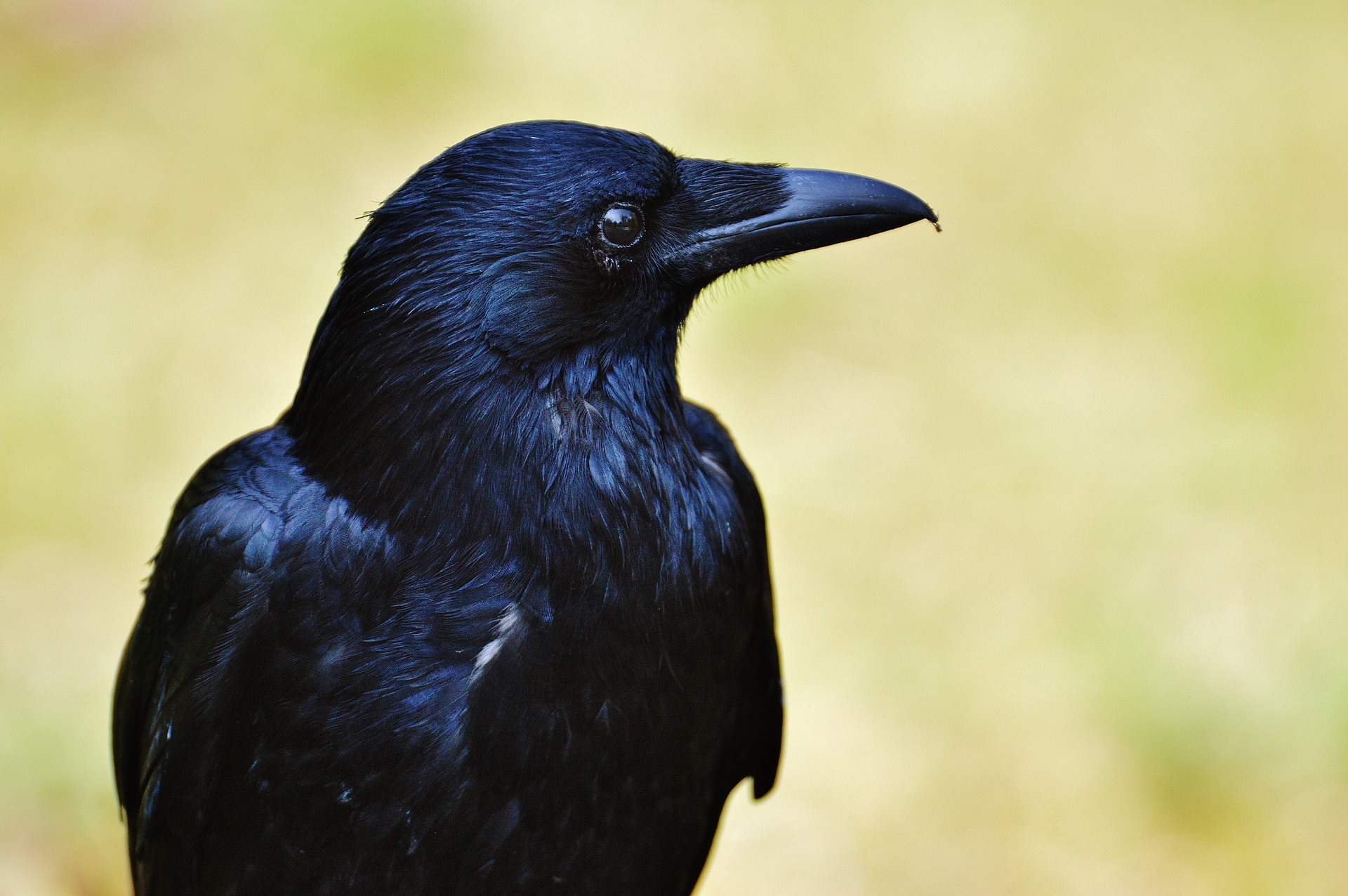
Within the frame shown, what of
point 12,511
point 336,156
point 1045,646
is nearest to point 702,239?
point 1045,646

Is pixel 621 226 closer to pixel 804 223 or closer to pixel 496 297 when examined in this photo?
pixel 496 297

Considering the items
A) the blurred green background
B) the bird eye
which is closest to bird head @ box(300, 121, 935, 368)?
the bird eye

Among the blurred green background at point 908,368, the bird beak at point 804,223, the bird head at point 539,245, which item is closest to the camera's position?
the bird head at point 539,245

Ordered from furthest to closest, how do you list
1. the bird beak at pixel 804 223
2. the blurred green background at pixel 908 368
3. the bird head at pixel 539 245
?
the blurred green background at pixel 908 368, the bird beak at pixel 804 223, the bird head at pixel 539 245

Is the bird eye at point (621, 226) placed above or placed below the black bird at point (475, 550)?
above

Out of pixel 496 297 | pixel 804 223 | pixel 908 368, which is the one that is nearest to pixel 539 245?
pixel 496 297

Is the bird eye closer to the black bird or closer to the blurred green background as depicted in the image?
the black bird

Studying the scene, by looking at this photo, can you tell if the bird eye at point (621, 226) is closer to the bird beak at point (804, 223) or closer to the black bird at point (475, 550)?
the black bird at point (475, 550)

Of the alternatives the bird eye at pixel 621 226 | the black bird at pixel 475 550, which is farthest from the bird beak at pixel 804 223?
the bird eye at pixel 621 226
